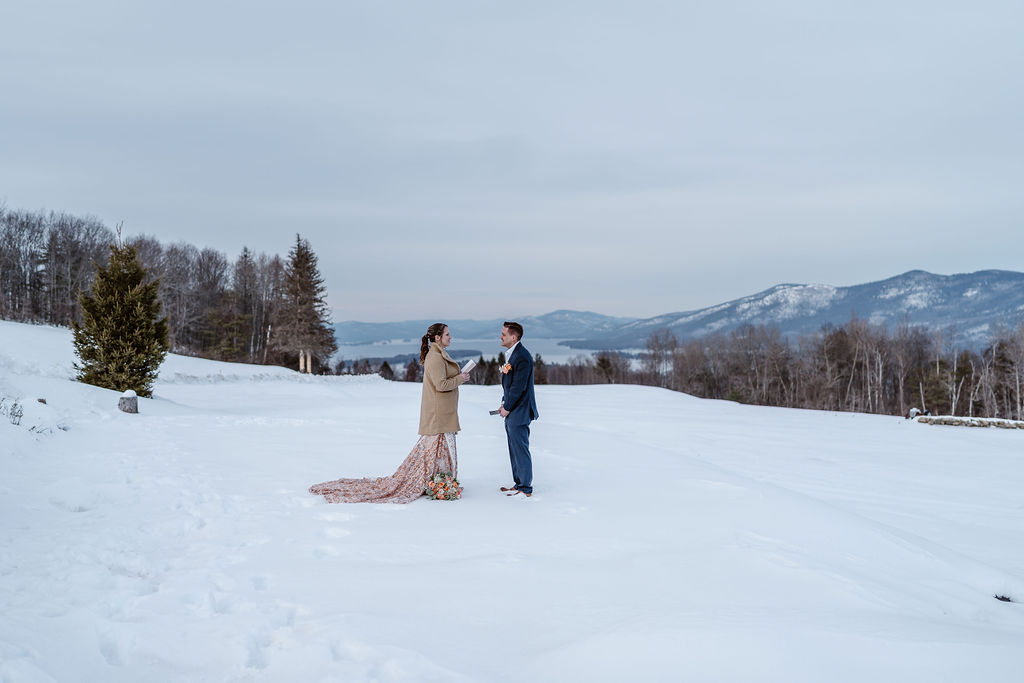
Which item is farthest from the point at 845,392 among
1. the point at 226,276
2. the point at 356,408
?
the point at 226,276

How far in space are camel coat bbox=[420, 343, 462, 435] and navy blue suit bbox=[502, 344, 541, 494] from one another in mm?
667

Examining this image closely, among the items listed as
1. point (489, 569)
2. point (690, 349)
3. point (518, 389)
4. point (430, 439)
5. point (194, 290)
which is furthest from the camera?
point (690, 349)

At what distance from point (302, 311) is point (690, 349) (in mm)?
50384

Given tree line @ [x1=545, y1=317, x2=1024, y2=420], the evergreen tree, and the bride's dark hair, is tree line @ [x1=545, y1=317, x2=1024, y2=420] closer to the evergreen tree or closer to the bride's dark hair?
the evergreen tree

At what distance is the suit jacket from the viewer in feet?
23.0

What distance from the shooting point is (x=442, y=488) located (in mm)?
6816

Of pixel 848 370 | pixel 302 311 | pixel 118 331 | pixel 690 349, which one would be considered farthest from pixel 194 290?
pixel 848 370

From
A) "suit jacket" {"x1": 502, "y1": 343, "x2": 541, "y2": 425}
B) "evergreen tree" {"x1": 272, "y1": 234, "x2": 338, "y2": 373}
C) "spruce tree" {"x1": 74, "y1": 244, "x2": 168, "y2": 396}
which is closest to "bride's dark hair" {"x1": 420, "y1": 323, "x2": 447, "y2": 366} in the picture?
"suit jacket" {"x1": 502, "y1": 343, "x2": 541, "y2": 425}

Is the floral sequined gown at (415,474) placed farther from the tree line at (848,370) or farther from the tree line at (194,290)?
the tree line at (848,370)

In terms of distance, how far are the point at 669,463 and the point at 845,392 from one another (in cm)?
6042

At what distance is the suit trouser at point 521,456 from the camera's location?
7051mm

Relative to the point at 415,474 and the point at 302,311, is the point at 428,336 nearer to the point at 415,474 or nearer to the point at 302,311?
the point at 415,474

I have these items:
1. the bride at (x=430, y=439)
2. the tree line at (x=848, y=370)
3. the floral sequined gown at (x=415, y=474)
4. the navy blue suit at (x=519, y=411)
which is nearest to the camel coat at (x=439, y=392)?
the bride at (x=430, y=439)

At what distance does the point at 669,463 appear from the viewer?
9.55m
